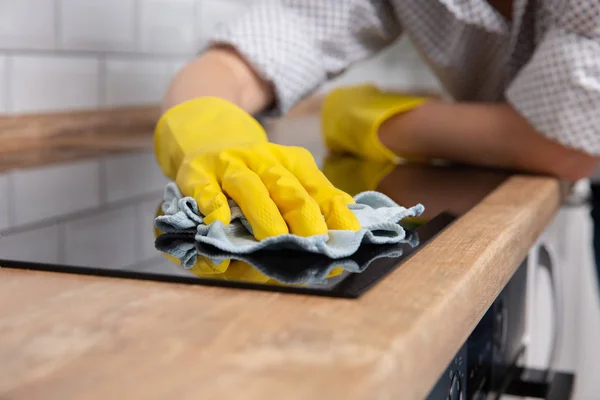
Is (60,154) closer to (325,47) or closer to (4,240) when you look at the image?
(325,47)

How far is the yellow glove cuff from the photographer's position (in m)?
0.71

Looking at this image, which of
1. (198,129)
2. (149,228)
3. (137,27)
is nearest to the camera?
(149,228)

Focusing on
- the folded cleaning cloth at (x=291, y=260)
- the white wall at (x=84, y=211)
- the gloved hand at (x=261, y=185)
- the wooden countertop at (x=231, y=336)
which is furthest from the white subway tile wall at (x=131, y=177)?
the wooden countertop at (x=231, y=336)

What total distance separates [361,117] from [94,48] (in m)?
0.45

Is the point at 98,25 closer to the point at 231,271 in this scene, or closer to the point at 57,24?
the point at 57,24

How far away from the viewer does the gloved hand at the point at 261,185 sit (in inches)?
19.4

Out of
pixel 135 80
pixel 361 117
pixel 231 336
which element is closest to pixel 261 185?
pixel 231 336

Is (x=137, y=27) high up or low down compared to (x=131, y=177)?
up

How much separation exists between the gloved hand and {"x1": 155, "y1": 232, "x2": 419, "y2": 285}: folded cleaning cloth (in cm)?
2

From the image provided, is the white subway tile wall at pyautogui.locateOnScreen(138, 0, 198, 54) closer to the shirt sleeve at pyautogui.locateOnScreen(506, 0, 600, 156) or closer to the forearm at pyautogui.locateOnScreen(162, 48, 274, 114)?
the forearm at pyautogui.locateOnScreen(162, 48, 274, 114)

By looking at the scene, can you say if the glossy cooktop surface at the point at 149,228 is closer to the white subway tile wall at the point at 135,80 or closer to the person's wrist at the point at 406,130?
the person's wrist at the point at 406,130

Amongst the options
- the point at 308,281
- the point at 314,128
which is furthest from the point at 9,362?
the point at 314,128

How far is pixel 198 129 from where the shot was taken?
2.37 feet

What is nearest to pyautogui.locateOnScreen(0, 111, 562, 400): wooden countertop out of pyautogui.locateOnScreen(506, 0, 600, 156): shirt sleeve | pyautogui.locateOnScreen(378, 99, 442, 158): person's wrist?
pyautogui.locateOnScreen(506, 0, 600, 156): shirt sleeve
